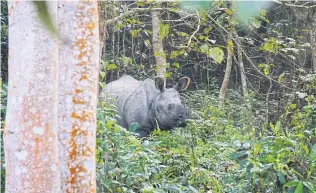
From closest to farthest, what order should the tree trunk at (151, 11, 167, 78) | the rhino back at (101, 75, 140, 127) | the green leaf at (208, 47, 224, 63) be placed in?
the green leaf at (208, 47, 224, 63) → the rhino back at (101, 75, 140, 127) → the tree trunk at (151, 11, 167, 78)

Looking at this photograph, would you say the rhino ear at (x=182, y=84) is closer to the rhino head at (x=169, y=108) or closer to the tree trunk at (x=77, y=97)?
the rhino head at (x=169, y=108)

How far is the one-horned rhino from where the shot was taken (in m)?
5.60

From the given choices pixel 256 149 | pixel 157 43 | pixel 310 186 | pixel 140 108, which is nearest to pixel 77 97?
pixel 256 149

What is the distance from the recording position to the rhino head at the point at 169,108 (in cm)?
553

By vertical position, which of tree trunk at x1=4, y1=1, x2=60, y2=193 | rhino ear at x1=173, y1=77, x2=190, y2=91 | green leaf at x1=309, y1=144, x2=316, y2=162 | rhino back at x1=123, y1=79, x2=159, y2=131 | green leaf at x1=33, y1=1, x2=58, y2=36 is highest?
green leaf at x1=33, y1=1, x2=58, y2=36

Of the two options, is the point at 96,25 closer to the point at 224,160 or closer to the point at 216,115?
the point at 224,160

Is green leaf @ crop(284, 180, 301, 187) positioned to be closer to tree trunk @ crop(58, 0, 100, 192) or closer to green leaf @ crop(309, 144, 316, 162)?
green leaf @ crop(309, 144, 316, 162)

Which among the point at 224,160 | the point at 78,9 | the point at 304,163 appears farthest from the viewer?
the point at 224,160

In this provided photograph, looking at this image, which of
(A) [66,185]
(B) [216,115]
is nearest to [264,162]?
(A) [66,185]

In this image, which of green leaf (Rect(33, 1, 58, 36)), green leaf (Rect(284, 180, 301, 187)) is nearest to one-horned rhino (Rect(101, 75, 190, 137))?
green leaf (Rect(284, 180, 301, 187))

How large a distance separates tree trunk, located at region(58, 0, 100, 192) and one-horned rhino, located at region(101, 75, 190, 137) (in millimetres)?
3376

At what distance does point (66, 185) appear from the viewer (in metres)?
2.12

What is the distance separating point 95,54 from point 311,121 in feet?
6.17

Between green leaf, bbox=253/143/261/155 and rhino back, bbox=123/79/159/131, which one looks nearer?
green leaf, bbox=253/143/261/155
